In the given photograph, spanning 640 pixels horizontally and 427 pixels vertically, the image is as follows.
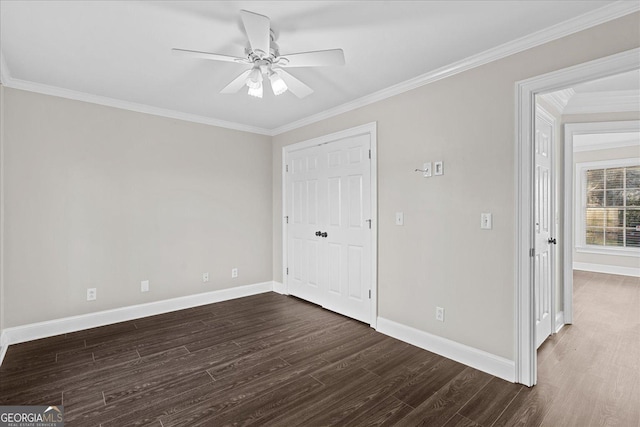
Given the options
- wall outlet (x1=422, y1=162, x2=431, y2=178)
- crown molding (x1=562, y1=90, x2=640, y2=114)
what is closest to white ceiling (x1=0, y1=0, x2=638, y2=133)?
wall outlet (x1=422, y1=162, x2=431, y2=178)

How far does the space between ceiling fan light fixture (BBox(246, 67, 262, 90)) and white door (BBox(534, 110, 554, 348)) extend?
247cm

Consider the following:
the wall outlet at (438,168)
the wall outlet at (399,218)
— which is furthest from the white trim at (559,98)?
the wall outlet at (399,218)

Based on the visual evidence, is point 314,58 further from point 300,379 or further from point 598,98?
point 598,98

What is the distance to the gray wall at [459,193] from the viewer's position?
2.34 metres

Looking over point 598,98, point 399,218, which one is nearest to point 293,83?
point 399,218

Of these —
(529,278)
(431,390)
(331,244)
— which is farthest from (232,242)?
(529,278)

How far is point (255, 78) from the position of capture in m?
2.38

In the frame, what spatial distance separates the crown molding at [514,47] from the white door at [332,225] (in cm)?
51

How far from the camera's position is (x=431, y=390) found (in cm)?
224

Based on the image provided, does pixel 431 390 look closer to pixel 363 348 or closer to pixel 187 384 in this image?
pixel 363 348

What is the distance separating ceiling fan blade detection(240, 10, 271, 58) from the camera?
1.70 metres

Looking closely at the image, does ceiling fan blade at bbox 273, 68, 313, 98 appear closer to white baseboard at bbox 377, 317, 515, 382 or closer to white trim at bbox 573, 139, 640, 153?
white baseboard at bbox 377, 317, 515, 382

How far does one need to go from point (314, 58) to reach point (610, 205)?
24.1ft

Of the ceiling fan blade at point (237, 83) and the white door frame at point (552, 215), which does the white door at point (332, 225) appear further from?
the white door frame at point (552, 215)
